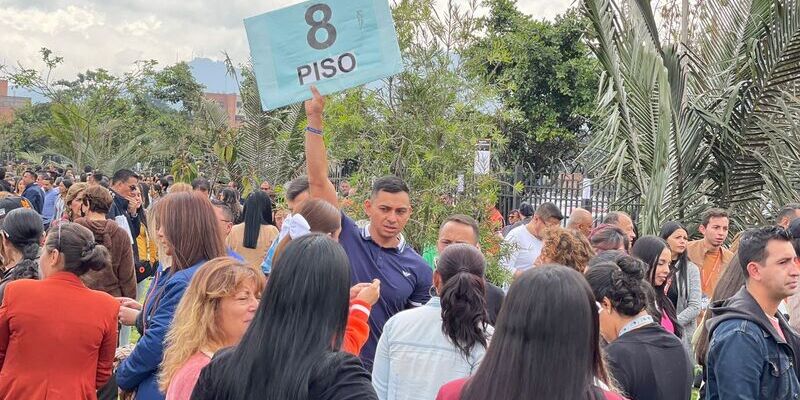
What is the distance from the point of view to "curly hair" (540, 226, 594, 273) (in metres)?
5.75

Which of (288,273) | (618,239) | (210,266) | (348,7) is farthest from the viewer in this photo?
(618,239)

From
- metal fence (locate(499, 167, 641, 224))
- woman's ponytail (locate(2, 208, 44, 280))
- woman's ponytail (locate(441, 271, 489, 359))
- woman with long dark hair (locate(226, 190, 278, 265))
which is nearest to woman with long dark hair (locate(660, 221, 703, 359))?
woman with long dark hair (locate(226, 190, 278, 265))

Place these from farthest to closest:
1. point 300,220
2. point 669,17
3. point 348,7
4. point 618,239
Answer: point 669,17, point 618,239, point 348,7, point 300,220

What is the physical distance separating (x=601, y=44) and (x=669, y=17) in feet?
22.5

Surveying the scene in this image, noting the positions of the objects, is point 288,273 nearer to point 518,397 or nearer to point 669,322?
point 518,397

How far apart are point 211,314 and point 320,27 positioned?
8.94ft

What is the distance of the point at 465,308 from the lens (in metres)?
3.68

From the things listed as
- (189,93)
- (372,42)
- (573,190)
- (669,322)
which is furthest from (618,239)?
(189,93)

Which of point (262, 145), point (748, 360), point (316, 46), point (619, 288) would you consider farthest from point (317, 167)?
point (262, 145)

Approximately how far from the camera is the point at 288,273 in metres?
2.61

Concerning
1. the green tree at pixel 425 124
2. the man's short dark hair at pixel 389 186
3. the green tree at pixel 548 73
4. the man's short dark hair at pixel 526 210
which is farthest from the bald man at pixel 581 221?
the green tree at pixel 548 73

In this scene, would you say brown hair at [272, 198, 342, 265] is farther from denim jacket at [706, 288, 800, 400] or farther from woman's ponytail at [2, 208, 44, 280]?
denim jacket at [706, 288, 800, 400]

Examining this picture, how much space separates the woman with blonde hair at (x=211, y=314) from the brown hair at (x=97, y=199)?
4.09m

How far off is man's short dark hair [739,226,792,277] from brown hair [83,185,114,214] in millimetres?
4987
